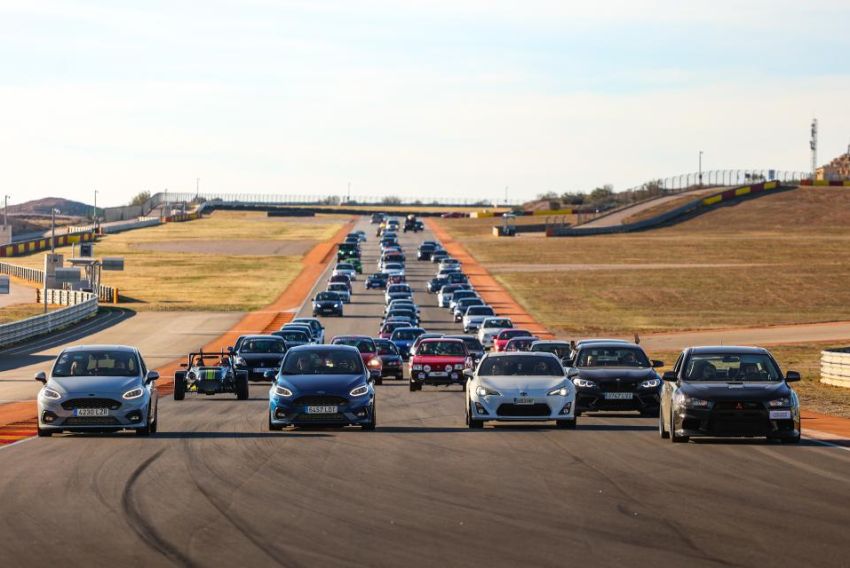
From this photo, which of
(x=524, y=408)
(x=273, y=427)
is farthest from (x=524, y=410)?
(x=273, y=427)

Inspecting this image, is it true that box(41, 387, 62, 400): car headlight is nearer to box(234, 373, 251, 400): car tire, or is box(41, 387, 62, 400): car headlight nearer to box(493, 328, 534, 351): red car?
box(234, 373, 251, 400): car tire

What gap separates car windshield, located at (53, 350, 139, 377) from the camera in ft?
85.3

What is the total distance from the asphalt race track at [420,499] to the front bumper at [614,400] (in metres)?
3.58

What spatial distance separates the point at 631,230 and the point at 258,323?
80750 mm

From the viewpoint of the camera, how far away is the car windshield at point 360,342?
1795 inches

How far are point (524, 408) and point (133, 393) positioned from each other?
21.3ft

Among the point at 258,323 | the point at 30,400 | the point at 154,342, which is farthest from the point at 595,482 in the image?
the point at 258,323

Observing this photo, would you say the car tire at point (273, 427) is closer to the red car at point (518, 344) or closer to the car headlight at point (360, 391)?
the car headlight at point (360, 391)

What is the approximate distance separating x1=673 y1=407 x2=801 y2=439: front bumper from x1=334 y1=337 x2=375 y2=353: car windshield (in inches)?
903

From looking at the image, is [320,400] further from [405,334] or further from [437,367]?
[405,334]

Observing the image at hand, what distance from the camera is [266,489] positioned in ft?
58.2

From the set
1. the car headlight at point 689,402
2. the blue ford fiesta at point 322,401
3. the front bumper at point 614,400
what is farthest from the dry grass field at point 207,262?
the car headlight at point 689,402

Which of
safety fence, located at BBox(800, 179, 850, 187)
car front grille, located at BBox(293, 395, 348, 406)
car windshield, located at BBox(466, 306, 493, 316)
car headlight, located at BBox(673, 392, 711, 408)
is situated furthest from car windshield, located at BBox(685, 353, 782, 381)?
safety fence, located at BBox(800, 179, 850, 187)

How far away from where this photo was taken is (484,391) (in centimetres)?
2664
